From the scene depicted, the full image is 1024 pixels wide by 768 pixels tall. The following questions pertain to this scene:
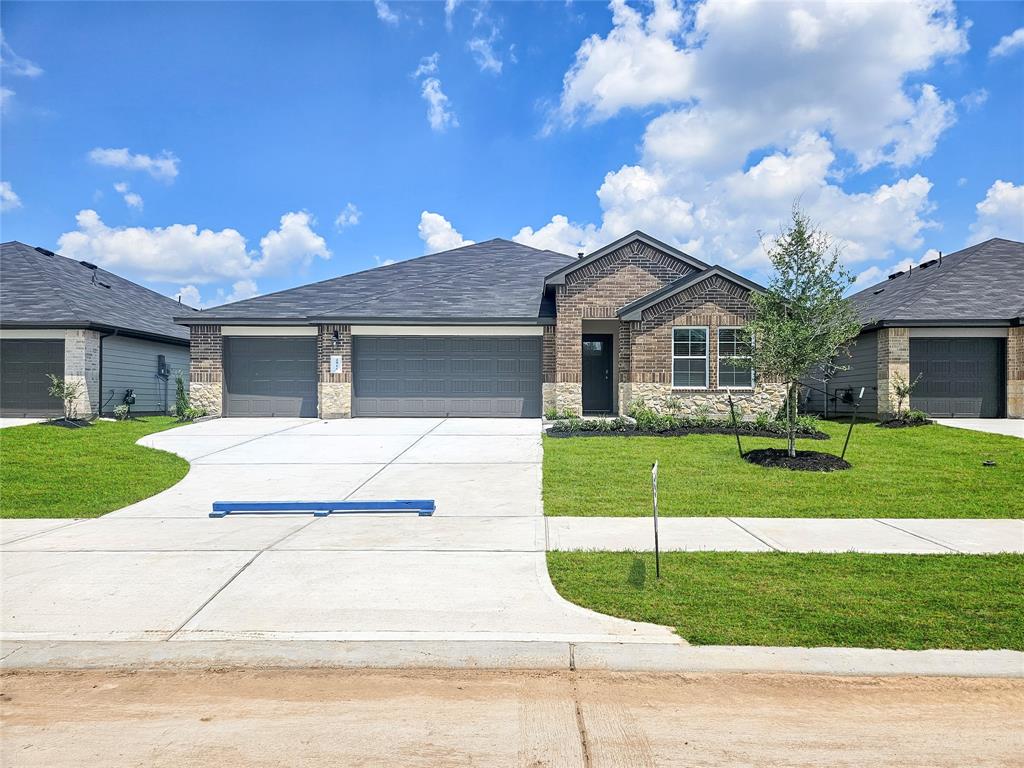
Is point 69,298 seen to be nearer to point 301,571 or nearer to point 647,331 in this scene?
point 647,331

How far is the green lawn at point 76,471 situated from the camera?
28.6 feet

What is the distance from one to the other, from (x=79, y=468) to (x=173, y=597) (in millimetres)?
7937

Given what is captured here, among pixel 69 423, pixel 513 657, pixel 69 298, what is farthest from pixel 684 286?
pixel 69 298

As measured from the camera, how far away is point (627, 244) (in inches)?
777

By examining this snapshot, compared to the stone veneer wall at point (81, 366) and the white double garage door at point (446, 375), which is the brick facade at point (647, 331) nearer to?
the white double garage door at point (446, 375)

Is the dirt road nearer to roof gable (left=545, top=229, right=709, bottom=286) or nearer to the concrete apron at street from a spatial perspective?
the concrete apron at street

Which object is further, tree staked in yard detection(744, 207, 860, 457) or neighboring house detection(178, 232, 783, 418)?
neighboring house detection(178, 232, 783, 418)

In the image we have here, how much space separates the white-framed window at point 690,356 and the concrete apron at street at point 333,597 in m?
10.2

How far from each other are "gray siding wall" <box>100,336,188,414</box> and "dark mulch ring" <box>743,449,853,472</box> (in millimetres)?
20309

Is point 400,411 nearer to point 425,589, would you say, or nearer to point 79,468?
point 79,468

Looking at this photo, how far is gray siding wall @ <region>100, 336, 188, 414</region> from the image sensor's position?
20250mm

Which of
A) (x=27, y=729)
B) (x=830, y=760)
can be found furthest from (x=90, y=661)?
(x=830, y=760)

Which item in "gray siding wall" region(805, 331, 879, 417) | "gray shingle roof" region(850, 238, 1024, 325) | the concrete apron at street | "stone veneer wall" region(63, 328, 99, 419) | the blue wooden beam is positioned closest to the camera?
→ the concrete apron at street

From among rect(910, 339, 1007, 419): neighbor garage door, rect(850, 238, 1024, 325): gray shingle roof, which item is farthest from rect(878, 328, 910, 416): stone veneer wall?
rect(910, 339, 1007, 419): neighbor garage door
